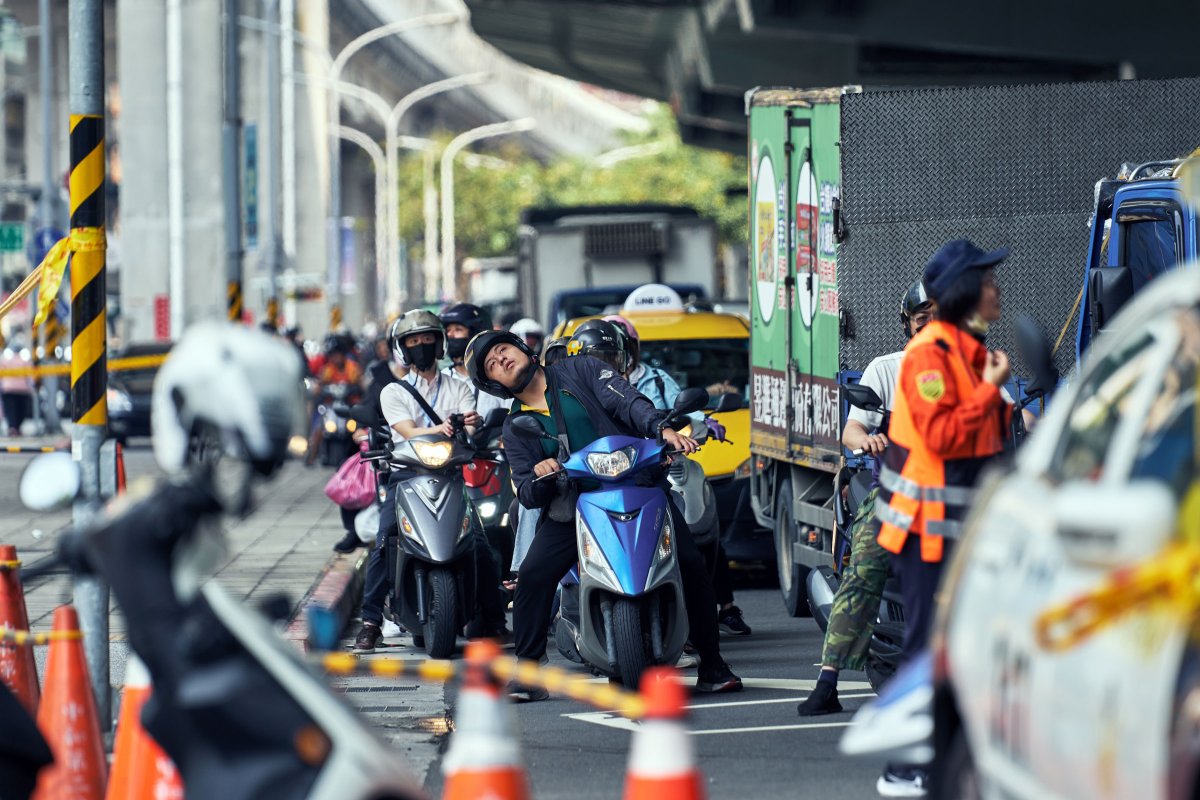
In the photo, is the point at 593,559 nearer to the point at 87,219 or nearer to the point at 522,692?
the point at 522,692

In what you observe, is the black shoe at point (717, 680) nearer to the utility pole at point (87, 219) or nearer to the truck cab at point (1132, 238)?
the truck cab at point (1132, 238)

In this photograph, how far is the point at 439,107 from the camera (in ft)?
301

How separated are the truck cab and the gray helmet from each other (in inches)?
123

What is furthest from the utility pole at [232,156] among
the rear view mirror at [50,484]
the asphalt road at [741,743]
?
the rear view mirror at [50,484]

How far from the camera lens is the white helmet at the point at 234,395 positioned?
17.9 ft

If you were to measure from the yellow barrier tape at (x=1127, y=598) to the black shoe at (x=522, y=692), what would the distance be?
18.1 feet

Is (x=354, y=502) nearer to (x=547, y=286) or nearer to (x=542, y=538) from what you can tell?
(x=542, y=538)

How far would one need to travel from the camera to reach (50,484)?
6.09m

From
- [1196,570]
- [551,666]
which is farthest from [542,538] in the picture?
[1196,570]

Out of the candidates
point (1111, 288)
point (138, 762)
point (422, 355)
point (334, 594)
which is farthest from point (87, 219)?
point (334, 594)

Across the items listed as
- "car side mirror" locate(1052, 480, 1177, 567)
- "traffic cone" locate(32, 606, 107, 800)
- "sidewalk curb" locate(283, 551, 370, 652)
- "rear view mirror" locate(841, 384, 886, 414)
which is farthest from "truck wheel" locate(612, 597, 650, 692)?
"car side mirror" locate(1052, 480, 1177, 567)

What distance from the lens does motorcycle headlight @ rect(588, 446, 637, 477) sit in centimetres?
970

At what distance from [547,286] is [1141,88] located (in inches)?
746

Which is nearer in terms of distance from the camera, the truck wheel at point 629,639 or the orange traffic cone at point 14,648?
the orange traffic cone at point 14,648
